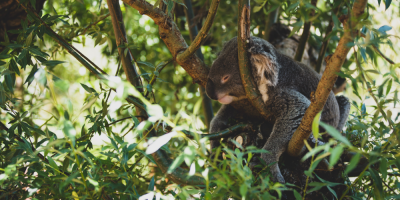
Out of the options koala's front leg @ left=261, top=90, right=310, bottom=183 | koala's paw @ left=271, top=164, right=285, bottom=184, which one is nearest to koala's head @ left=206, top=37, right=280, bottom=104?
koala's front leg @ left=261, top=90, right=310, bottom=183

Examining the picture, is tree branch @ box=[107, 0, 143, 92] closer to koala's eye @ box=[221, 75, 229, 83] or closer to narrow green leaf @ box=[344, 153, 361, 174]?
koala's eye @ box=[221, 75, 229, 83]

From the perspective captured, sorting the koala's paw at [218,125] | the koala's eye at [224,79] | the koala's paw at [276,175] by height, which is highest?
the koala's eye at [224,79]

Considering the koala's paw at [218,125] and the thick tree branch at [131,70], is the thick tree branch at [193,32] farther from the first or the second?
the thick tree branch at [131,70]

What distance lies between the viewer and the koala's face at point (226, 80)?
191 cm

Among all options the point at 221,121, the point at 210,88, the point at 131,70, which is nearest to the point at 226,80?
the point at 210,88

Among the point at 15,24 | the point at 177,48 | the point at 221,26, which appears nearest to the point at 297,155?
the point at 177,48

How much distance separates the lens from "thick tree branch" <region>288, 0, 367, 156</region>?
906 millimetres

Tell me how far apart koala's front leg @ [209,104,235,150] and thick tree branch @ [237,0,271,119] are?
1.43 feet

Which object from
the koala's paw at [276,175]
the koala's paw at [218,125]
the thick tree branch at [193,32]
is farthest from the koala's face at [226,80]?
the koala's paw at [276,175]

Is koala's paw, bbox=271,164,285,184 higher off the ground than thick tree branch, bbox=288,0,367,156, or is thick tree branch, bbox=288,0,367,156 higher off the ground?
thick tree branch, bbox=288,0,367,156

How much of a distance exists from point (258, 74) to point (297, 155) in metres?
0.57

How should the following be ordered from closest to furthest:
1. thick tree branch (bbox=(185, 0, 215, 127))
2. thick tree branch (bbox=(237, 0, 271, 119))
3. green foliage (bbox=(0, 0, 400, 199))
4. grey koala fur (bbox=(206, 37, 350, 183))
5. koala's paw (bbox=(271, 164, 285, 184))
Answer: green foliage (bbox=(0, 0, 400, 199)), thick tree branch (bbox=(237, 0, 271, 119)), koala's paw (bbox=(271, 164, 285, 184)), grey koala fur (bbox=(206, 37, 350, 183)), thick tree branch (bbox=(185, 0, 215, 127))

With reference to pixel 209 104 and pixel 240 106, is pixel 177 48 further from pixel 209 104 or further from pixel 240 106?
pixel 209 104

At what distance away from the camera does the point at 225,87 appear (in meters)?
1.93
